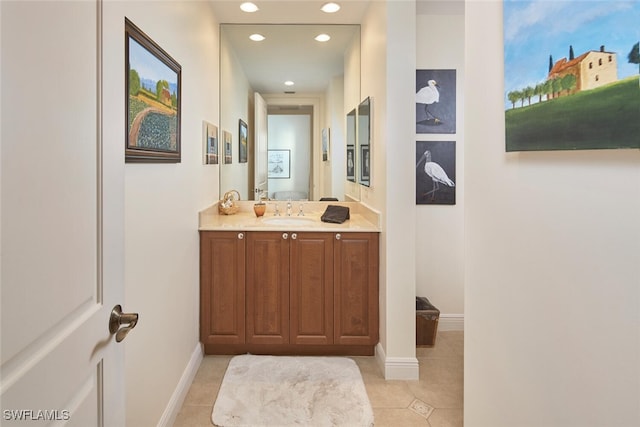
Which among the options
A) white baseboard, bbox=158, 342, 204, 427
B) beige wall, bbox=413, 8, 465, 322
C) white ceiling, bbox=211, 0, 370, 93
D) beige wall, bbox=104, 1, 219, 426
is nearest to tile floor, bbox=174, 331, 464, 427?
white baseboard, bbox=158, 342, 204, 427

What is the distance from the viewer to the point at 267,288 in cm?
291

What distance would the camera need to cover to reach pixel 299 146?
3883 millimetres

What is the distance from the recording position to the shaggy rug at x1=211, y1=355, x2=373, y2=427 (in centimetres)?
218

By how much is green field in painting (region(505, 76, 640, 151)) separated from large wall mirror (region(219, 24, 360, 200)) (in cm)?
258

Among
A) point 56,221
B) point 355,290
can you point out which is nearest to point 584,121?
point 56,221

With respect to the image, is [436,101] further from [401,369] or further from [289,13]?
[401,369]

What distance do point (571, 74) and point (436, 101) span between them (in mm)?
2488

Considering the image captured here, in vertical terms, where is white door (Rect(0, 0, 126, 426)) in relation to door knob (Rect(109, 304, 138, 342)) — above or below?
above

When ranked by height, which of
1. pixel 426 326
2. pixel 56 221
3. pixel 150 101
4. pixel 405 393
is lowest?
pixel 405 393

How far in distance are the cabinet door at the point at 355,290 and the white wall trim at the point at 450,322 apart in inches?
34.4

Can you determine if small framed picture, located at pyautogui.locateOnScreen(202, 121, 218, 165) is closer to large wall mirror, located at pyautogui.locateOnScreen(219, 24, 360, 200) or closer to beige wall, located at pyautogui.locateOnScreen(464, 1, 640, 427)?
large wall mirror, located at pyautogui.locateOnScreen(219, 24, 360, 200)

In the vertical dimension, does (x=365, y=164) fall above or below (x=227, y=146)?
below

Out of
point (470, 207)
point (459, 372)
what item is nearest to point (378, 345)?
point (459, 372)

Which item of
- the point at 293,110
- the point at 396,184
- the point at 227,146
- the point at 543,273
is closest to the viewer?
the point at 543,273
